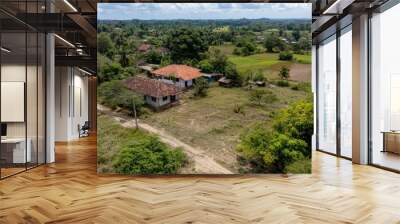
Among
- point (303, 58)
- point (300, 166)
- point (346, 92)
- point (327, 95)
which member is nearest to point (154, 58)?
point (303, 58)

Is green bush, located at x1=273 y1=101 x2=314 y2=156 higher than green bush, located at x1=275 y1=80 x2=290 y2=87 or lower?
lower

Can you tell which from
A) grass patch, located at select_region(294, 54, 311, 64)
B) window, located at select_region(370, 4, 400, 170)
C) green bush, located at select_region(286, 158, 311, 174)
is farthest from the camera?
window, located at select_region(370, 4, 400, 170)

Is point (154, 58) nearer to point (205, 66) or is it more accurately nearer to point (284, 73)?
point (205, 66)

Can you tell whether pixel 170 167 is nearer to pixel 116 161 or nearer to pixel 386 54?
pixel 116 161

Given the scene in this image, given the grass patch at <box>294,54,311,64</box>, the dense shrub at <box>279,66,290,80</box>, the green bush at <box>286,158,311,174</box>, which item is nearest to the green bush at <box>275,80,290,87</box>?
the dense shrub at <box>279,66,290,80</box>

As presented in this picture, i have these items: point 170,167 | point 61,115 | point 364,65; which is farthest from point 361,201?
point 61,115

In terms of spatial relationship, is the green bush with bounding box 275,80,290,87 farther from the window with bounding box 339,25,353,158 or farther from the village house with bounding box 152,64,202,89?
the window with bounding box 339,25,353,158

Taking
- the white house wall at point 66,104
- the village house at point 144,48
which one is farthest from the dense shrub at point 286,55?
the white house wall at point 66,104
